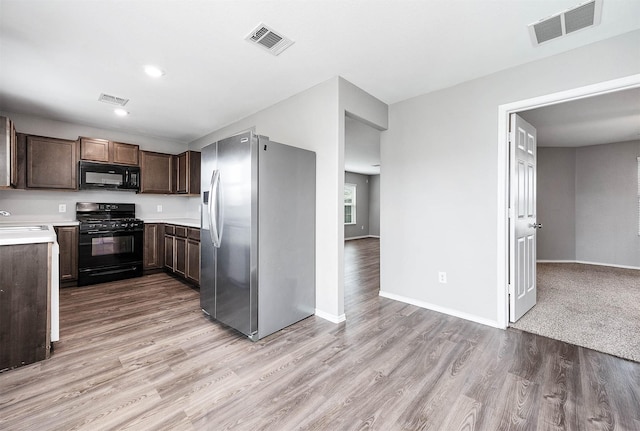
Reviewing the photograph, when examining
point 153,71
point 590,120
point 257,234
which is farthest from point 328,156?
point 590,120

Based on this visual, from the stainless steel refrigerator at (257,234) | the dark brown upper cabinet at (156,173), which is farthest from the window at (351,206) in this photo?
the stainless steel refrigerator at (257,234)

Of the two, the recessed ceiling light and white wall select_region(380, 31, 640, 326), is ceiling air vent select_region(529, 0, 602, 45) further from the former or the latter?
the recessed ceiling light

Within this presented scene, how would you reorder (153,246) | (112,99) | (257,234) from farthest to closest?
(153,246), (112,99), (257,234)

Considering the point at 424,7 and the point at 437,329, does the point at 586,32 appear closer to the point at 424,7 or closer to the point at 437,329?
the point at 424,7

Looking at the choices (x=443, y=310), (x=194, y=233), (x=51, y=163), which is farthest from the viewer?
(x=51, y=163)

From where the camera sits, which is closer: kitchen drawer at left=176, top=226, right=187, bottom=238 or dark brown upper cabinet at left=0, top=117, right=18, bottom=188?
dark brown upper cabinet at left=0, top=117, right=18, bottom=188

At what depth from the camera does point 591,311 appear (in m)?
3.11

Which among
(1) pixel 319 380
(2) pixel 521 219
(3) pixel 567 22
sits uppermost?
(3) pixel 567 22

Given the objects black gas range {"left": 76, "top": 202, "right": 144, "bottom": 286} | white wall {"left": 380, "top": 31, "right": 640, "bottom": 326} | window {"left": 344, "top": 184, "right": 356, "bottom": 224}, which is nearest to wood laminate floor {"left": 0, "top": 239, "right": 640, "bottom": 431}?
white wall {"left": 380, "top": 31, "right": 640, "bottom": 326}

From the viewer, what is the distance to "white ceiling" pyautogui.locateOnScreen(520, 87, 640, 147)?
3293 millimetres

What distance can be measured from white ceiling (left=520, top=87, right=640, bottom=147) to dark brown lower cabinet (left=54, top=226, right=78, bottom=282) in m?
6.42

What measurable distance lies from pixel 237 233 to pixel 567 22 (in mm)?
3051

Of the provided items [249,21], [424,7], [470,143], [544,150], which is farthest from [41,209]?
[544,150]

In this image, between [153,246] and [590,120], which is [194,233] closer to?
[153,246]
